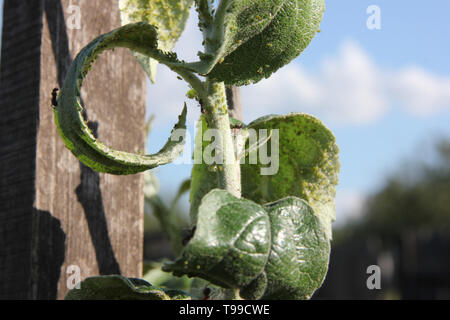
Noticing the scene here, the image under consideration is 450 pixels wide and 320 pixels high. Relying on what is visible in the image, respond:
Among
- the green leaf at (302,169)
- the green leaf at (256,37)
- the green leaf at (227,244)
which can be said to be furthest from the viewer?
the green leaf at (302,169)

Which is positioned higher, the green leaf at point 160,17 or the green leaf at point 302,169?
the green leaf at point 160,17

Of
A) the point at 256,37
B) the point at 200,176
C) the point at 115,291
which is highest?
the point at 256,37

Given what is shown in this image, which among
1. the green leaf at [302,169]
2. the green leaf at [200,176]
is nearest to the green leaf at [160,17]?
the green leaf at [200,176]

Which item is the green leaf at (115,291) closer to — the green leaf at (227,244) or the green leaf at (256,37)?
the green leaf at (227,244)

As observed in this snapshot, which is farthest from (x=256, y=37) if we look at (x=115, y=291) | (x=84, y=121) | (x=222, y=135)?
(x=115, y=291)

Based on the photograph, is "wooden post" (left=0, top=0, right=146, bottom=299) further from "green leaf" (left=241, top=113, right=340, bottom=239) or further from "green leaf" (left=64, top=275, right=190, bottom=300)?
"green leaf" (left=241, top=113, right=340, bottom=239)

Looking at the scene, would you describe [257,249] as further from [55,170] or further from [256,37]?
[55,170]
